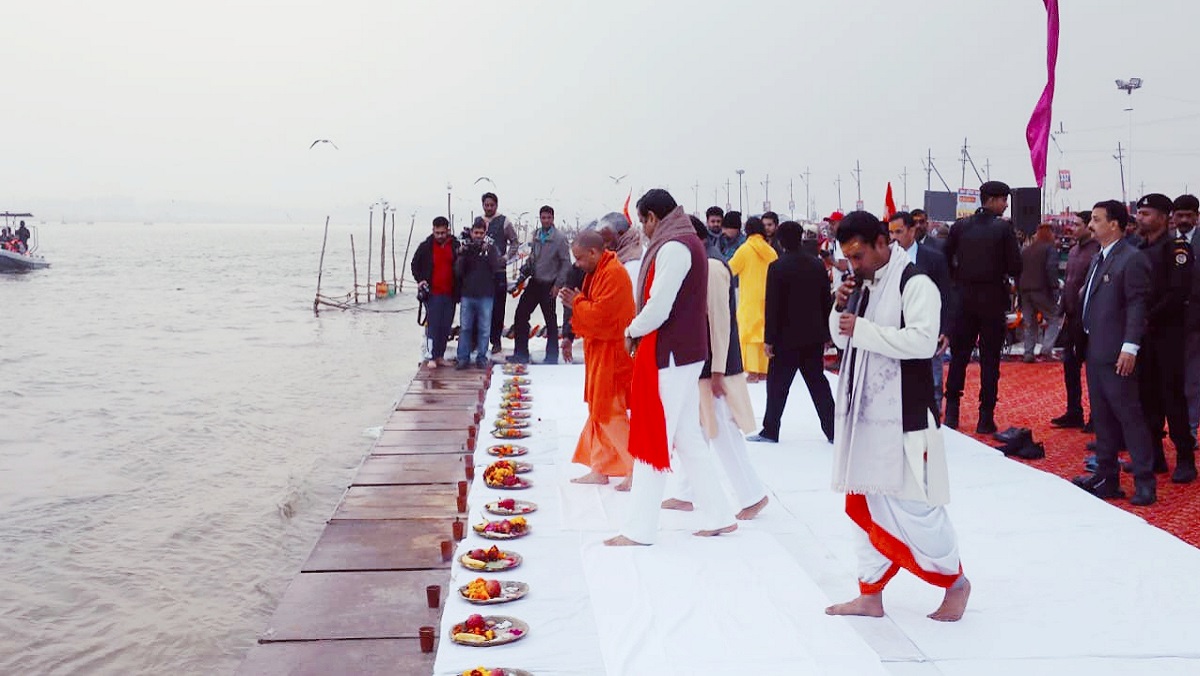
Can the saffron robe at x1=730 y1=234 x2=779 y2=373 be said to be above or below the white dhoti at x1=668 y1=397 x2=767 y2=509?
above

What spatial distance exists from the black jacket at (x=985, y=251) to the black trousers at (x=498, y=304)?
5124mm

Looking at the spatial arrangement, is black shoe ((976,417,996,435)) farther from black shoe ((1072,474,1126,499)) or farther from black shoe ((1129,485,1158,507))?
black shoe ((1129,485,1158,507))

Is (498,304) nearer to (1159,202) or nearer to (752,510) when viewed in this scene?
(752,510)

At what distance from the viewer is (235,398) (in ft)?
53.3

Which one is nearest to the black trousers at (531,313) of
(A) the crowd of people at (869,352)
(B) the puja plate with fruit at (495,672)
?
(A) the crowd of people at (869,352)

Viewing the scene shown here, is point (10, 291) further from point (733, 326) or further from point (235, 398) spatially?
point (733, 326)

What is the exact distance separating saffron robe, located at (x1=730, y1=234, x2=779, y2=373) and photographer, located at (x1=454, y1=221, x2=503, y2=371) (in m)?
2.74

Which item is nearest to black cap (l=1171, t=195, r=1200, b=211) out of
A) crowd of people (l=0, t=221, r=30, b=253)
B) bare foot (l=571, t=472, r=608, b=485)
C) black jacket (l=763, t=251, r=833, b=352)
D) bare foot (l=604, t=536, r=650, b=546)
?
black jacket (l=763, t=251, r=833, b=352)

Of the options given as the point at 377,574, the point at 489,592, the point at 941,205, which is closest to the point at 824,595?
the point at 489,592

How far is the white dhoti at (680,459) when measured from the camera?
15.1 feet

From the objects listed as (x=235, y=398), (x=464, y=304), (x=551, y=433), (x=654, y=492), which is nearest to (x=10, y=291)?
(x=235, y=398)

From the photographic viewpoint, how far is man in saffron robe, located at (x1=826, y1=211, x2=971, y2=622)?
361cm

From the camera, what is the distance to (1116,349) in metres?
A: 5.50

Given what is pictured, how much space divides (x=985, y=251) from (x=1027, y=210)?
492 cm
